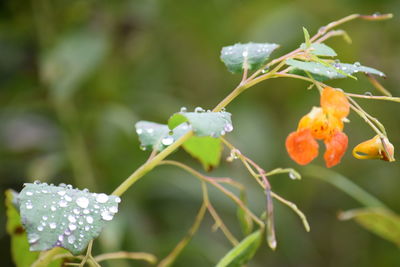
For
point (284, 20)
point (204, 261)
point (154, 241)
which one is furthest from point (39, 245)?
point (284, 20)

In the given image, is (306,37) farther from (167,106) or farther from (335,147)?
(167,106)

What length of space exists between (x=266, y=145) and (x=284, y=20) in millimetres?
388

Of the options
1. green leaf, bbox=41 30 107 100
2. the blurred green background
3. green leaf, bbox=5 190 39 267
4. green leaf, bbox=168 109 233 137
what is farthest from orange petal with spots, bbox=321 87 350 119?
green leaf, bbox=41 30 107 100

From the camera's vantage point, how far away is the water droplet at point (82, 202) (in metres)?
0.54

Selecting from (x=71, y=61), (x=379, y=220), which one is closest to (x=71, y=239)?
(x=379, y=220)

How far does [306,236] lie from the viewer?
5.92 ft

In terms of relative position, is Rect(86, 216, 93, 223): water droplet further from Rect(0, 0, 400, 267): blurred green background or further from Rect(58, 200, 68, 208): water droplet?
Rect(0, 0, 400, 267): blurred green background

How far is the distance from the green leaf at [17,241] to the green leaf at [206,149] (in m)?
0.24

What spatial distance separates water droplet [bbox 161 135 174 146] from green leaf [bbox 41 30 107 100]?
29.8 inches

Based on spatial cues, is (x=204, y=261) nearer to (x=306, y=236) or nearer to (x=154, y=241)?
(x=154, y=241)

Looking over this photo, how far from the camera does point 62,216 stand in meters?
0.52

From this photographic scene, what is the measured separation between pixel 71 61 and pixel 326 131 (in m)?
0.97

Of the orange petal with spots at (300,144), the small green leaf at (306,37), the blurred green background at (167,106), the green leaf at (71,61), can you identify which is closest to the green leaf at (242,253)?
the orange petal with spots at (300,144)

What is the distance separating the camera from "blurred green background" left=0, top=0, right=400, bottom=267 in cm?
142
